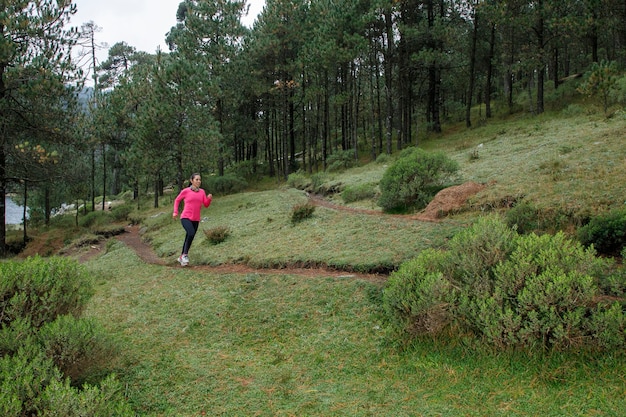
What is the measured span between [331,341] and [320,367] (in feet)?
1.71

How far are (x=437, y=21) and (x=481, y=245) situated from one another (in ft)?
89.0

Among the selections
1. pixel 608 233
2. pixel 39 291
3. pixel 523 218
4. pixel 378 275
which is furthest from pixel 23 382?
pixel 523 218

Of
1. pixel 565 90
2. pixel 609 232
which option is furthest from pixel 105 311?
pixel 565 90

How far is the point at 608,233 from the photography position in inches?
207

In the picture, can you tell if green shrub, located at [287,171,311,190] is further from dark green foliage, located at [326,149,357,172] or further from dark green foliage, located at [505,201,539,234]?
dark green foliage, located at [505,201,539,234]

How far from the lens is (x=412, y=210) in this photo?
34.8 feet

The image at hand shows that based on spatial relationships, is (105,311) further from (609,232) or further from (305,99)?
(305,99)

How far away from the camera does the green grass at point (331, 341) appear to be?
322 cm

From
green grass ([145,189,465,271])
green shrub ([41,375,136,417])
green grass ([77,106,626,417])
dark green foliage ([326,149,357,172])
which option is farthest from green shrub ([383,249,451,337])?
dark green foliage ([326,149,357,172])

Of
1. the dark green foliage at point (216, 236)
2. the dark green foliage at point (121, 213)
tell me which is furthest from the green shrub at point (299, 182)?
the dark green foliage at point (121, 213)

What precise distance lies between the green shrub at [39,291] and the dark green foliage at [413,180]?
8.59 metres

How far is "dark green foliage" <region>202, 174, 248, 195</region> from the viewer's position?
1081 inches

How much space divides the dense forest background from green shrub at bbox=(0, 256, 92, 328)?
7796 millimetres

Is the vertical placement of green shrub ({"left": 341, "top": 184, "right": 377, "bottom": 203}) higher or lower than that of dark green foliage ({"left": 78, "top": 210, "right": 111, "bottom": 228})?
higher
